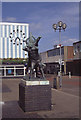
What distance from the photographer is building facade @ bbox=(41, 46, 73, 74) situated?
2301 inches

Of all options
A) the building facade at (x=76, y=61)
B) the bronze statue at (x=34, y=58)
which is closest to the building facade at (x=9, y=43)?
the building facade at (x=76, y=61)

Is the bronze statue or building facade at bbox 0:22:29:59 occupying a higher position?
building facade at bbox 0:22:29:59

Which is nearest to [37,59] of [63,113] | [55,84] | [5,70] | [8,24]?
[63,113]

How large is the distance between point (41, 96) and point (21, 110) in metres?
1.09

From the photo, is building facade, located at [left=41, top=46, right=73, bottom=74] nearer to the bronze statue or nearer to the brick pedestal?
the bronze statue

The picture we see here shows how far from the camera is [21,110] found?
8.84 m

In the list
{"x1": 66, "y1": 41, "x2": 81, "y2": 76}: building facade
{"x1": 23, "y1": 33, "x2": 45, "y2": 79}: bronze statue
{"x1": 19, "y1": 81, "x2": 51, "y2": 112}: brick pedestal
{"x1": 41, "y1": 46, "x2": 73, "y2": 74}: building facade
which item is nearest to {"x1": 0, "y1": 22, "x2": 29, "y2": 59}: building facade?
{"x1": 41, "y1": 46, "x2": 73, "y2": 74}: building facade

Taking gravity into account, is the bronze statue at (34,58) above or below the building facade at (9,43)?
below

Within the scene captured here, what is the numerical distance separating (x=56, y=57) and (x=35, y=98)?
5930 centimetres

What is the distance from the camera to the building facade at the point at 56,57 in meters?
58.4

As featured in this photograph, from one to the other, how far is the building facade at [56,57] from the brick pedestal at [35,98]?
44.7 metres

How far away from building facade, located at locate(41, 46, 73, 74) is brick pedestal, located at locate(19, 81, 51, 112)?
44.7 meters

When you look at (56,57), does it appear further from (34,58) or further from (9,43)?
(34,58)

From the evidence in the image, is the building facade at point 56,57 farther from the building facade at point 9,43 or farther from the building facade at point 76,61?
the building facade at point 9,43
